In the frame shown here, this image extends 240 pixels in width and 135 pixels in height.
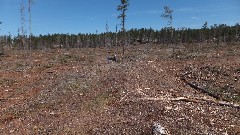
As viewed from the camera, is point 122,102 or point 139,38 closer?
point 122,102

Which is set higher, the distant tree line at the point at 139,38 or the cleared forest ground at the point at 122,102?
the distant tree line at the point at 139,38

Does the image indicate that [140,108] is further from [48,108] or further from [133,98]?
[48,108]

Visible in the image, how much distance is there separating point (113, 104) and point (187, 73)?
1398 cm

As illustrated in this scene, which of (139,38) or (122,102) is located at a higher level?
(139,38)

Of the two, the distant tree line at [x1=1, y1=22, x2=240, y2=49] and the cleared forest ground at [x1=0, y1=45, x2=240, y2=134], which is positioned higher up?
the distant tree line at [x1=1, y1=22, x2=240, y2=49]

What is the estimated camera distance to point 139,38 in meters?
170

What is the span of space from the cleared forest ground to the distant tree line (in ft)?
369

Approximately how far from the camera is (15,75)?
121ft

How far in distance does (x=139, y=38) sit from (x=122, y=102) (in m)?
148

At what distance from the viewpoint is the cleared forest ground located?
18.2 m

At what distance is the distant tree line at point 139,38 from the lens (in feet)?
477

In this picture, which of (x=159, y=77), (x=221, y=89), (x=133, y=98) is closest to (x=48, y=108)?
(x=133, y=98)

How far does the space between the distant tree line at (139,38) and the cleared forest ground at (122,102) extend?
112369mm

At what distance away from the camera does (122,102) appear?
22859 millimetres
